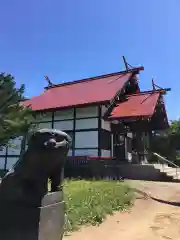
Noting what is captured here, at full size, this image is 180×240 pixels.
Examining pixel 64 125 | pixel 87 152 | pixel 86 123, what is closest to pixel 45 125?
pixel 64 125

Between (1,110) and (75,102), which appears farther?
(75,102)

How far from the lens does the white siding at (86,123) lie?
16078 mm

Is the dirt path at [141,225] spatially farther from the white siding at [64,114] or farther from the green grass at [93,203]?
the white siding at [64,114]

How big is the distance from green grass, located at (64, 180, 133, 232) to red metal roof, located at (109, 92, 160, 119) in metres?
6.30

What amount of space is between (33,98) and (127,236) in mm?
15878

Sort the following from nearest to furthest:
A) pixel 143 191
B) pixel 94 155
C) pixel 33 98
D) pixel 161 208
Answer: pixel 161 208 → pixel 143 191 → pixel 94 155 → pixel 33 98

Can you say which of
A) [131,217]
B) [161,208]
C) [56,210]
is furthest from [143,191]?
[56,210]

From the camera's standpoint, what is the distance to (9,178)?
4.25m

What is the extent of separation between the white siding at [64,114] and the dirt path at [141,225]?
885cm

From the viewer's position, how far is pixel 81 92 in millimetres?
18719

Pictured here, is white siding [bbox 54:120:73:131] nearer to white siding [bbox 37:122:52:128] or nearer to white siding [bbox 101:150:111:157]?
white siding [bbox 37:122:52:128]

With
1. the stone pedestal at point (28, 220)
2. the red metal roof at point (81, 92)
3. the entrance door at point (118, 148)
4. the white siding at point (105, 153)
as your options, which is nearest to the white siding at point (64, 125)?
the red metal roof at point (81, 92)

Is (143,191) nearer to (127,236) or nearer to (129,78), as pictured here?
(127,236)

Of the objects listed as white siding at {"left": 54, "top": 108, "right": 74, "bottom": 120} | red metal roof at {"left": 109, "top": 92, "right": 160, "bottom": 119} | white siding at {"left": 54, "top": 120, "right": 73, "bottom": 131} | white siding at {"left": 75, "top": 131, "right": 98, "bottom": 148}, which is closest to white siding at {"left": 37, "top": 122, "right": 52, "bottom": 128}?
white siding at {"left": 54, "top": 120, "right": 73, "bottom": 131}
